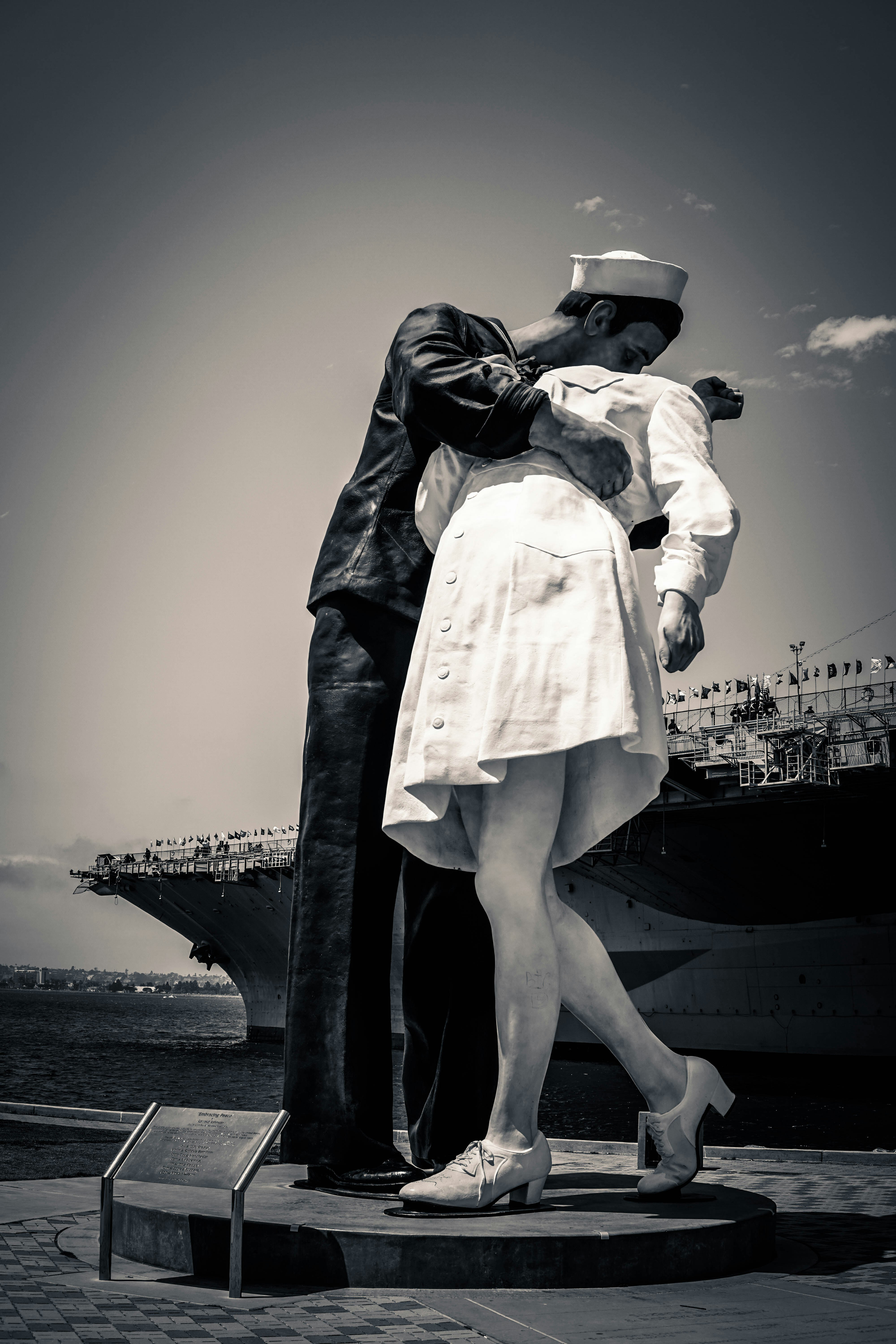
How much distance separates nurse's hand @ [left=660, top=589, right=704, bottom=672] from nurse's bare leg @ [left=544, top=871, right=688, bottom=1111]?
54 cm

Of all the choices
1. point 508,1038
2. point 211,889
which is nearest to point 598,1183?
point 508,1038

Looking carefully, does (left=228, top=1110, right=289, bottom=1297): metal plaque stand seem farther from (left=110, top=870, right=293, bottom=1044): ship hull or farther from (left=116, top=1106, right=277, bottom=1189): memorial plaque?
(left=110, top=870, right=293, bottom=1044): ship hull

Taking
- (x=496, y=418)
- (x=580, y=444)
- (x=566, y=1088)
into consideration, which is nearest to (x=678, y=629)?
(x=580, y=444)

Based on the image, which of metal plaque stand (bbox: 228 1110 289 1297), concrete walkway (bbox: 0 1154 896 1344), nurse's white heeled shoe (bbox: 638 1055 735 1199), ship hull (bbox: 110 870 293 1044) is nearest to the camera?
concrete walkway (bbox: 0 1154 896 1344)

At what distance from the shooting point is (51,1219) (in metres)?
2.93

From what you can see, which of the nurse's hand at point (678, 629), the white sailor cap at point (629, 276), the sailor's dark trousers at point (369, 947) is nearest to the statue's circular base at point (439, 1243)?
the sailor's dark trousers at point (369, 947)

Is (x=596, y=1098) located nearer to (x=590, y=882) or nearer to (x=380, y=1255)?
(x=590, y=882)

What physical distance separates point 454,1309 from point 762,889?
2619 cm

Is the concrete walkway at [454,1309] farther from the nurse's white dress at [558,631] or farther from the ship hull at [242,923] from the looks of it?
the ship hull at [242,923]

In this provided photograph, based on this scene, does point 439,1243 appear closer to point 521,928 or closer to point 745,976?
point 521,928

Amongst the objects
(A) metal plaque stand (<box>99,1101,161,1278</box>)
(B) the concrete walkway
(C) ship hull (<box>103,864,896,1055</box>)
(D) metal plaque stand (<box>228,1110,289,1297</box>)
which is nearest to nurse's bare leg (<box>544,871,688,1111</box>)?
(B) the concrete walkway

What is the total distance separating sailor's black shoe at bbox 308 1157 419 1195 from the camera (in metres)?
2.58

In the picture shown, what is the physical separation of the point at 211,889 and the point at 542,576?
1522 inches

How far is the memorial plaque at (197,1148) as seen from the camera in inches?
78.9
